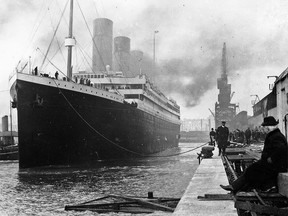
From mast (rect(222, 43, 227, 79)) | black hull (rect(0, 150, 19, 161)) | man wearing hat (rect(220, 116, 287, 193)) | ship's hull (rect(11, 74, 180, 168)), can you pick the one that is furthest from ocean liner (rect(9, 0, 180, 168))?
mast (rect(222, 43, 227, 79))

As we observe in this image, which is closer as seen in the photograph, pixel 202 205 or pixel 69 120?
pixel 202 205

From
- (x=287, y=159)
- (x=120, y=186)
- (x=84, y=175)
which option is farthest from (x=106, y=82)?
(x=287, y=159)

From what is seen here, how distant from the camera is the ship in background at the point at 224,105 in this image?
269 feet

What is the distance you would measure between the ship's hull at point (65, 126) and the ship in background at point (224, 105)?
200ft

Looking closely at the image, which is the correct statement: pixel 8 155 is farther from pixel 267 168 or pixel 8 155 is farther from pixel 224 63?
pixel 224 63

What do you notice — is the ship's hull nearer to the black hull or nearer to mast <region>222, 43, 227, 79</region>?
the black hull

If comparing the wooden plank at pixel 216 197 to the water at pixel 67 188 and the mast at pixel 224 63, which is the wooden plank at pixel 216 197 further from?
the mast at pixel 224 63

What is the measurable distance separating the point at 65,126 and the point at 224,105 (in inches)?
2771

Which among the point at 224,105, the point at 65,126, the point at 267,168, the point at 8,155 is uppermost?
the point at 224,105

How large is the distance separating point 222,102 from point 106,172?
72391 millimetres

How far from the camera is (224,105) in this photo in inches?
3324

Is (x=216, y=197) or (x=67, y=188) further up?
(x=216, y=197)

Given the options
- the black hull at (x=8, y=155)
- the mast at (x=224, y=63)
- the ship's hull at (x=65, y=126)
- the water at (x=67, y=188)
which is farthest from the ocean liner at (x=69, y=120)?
the mast at (x=224, y=63)

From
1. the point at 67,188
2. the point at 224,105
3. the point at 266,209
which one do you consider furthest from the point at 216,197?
the point at 224,105
